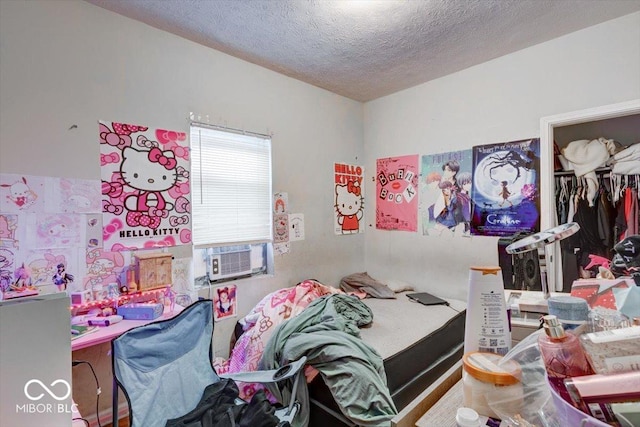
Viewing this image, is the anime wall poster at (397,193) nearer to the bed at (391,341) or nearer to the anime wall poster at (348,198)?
the anime wall poster at (348,198)

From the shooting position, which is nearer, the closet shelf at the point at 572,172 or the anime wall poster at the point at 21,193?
the anime wall poster at the point at 21,193

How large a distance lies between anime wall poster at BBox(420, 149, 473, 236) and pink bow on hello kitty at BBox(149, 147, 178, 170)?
233 centimetres

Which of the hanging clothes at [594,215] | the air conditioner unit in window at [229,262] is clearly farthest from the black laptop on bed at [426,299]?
the air conditioner unit in window at [229,262]

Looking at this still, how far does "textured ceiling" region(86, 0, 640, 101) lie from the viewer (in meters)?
1.98

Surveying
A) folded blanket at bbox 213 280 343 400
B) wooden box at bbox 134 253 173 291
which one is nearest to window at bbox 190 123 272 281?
wooden box at bbox 134 253 173 291

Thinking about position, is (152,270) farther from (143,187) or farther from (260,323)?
(260,323)

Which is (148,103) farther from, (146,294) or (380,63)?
(380,63)

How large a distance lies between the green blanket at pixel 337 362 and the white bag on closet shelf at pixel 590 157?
2.33m

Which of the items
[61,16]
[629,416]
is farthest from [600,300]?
[61,16]

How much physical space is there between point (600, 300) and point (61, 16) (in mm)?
2868

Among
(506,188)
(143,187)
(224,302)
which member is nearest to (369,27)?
(506,188)

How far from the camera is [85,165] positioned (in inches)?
77.2

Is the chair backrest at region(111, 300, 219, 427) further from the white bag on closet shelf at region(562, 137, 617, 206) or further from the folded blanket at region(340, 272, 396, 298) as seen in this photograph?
the white bag on closet shelf at region(562, 137, 617, 206)

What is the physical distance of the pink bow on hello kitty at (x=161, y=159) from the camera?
7.30ft
